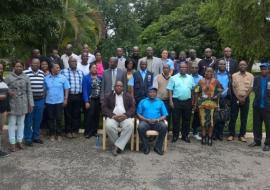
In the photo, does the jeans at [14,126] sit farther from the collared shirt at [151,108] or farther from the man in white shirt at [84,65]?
the collared shirt at [151,108]

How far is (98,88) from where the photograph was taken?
9.80m

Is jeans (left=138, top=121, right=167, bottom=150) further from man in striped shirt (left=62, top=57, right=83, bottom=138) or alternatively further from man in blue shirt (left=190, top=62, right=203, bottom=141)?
man in striped shirt (left=62, top=57, right=83, bottom=138)

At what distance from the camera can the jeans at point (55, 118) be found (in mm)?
9406

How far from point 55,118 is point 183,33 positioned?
19.2 meters

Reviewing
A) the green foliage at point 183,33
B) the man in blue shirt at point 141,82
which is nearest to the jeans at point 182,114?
the man in blue shirt at point 141,82

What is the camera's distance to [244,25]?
22.1m

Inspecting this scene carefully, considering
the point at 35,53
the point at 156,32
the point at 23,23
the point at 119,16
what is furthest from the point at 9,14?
the point at 156,32

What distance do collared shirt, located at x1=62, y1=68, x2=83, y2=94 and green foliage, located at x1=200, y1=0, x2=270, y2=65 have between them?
1328 cm

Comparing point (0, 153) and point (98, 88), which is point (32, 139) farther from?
point (98, 88)

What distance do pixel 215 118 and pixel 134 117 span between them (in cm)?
196

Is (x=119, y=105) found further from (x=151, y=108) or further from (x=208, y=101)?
(x=208, y=101)

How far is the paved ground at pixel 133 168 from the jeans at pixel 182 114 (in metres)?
0.49

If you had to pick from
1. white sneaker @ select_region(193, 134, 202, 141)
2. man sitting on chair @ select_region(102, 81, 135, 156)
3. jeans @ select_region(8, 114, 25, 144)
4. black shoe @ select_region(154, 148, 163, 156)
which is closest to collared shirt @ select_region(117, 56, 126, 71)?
man sitting on chair @ select_region(102, 81, 135, 156)

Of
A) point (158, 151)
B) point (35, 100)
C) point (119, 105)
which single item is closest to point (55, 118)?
point (35, 100)
